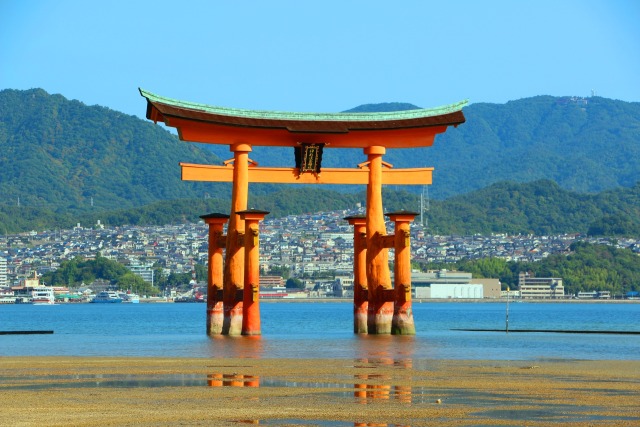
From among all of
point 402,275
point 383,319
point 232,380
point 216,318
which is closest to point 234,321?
point 216,318

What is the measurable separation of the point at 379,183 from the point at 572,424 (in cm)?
3097

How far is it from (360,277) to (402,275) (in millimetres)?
3277

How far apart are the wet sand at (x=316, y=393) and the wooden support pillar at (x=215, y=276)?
55.1ft

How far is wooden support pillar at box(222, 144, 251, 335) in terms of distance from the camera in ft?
149

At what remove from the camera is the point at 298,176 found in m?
48.8

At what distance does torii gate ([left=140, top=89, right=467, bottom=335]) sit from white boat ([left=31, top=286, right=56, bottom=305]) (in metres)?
148

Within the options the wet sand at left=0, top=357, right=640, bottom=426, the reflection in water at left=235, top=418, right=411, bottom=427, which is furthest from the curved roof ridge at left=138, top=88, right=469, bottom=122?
the reflection in water at left=235, top=418, right=411, bottom=427

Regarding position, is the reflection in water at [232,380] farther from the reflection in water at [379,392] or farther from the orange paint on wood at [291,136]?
the orange paint on wood at [291,136]

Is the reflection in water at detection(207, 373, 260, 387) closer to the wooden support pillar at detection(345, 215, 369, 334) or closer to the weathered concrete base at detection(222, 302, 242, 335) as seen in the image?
the weathered concrete base at detection(222, 302, 242, 335)

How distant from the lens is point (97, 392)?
71.8 feet

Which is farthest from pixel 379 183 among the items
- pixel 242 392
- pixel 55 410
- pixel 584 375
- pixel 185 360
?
pixel 55 410

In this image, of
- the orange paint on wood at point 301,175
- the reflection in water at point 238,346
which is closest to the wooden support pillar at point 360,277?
the orange paint on wood at point 301,175

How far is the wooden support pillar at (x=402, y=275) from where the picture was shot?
46344 mm

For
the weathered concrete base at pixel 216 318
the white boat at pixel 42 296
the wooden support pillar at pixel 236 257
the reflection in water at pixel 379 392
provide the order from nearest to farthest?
the reflection in water at pixel 379 392 → the wooden support pillar at pixel 236 257 → the weathered concrete base at pixel 216 318 → the white boat at pixel 42 296
